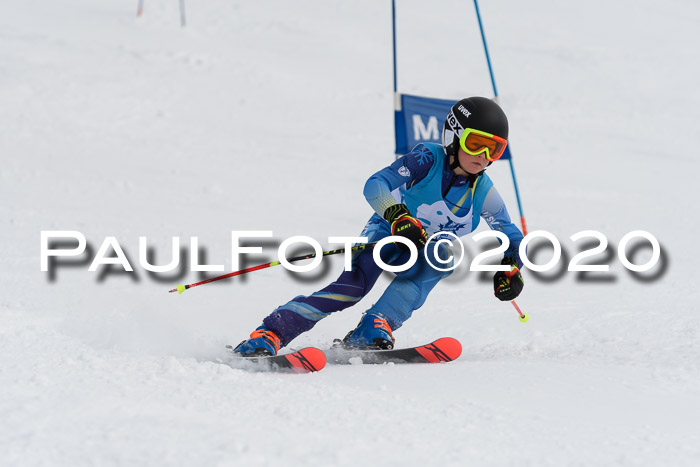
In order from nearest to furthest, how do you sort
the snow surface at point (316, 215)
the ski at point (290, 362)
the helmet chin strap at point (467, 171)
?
the snow surface at point (316, 215), the ski at point (290, 362), the helmet chin strap at point (467, 171)

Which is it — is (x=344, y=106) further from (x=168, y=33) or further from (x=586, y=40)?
(x=586, y=40)

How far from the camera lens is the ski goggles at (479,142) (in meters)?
3.43

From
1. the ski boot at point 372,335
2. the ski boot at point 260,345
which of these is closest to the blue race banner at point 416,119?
the ski boot at point 372,335

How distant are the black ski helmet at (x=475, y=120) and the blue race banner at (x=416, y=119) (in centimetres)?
282

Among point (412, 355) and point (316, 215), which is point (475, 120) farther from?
point (316, 215)

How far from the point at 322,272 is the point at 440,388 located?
2899mm

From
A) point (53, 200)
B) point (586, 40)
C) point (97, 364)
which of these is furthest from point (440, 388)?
point (586, 40)

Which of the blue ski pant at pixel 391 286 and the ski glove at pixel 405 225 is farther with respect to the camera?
the blue ski pant at pixel 391 286

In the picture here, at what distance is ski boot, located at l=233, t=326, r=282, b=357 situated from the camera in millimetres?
3297

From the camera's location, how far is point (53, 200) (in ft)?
22.9

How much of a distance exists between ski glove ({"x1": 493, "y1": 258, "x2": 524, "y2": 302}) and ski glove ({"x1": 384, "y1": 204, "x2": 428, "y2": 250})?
0.49 metres

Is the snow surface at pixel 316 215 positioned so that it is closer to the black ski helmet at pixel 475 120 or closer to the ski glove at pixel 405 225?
the ski glove at pixel 405 225

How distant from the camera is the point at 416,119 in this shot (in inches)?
254

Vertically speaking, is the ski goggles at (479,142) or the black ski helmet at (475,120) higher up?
the black ski helmet at (475,120)
